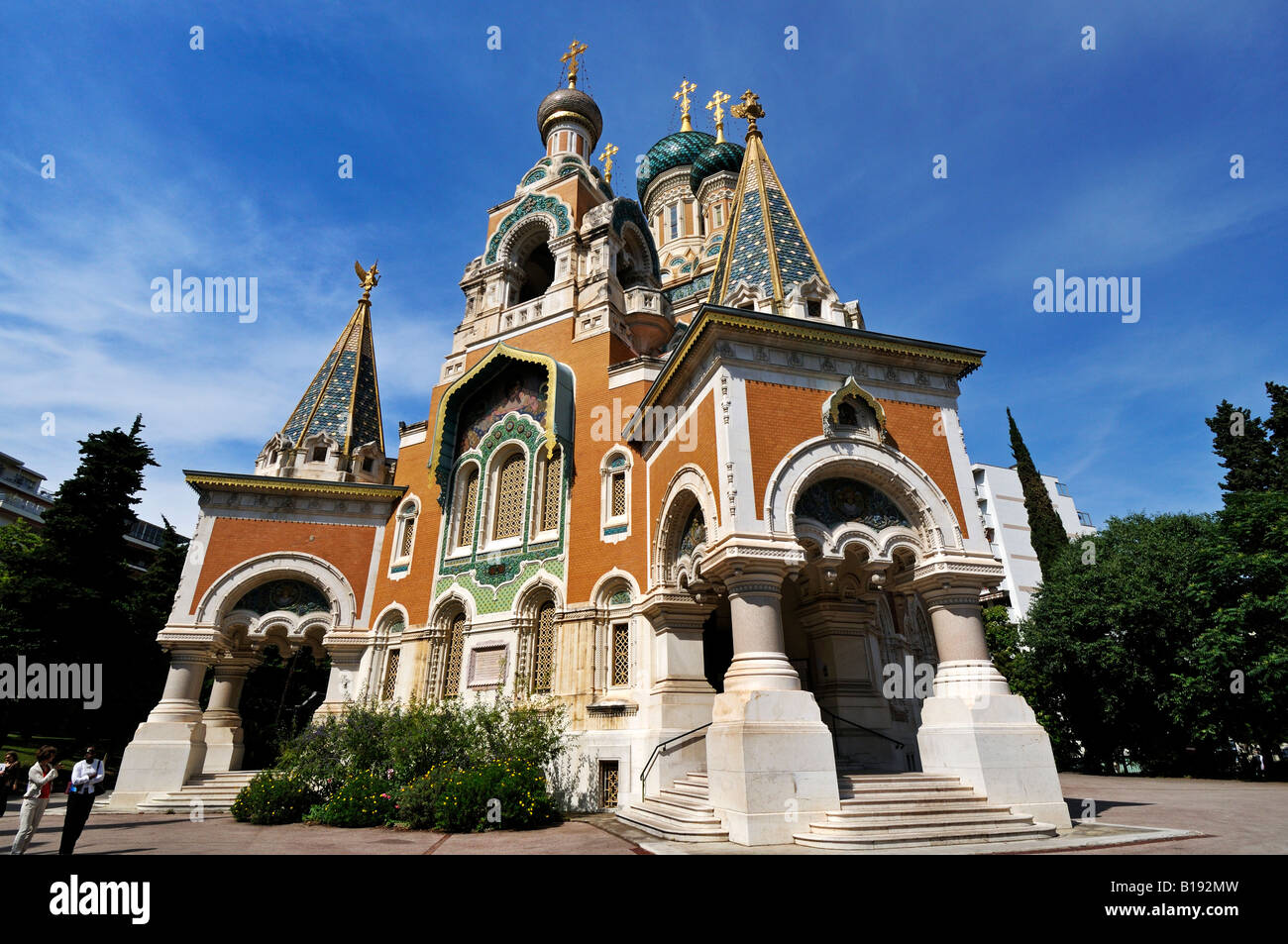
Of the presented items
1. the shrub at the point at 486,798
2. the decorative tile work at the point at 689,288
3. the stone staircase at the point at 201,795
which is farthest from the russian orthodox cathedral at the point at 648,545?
the decorative tile work at the point at 689,288

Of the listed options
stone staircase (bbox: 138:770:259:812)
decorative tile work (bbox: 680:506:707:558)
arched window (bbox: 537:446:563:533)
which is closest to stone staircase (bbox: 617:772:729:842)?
decorative tile work (bbox: 680:506:707:558)

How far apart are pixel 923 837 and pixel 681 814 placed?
3353 mm

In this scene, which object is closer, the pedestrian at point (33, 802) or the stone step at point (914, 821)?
the stone step at point (914, 821)

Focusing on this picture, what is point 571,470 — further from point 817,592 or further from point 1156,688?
point 1156,688

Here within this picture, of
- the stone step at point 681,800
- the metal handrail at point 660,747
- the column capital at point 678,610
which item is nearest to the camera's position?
the stone step at point 681,800

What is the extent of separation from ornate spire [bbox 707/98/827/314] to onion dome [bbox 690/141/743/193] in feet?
56.3

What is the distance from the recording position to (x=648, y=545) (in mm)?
14117

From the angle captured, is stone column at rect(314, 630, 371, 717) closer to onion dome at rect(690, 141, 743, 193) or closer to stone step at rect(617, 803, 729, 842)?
stone step at rect(617, 803, 729, 842)

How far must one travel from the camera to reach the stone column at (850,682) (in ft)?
43.0

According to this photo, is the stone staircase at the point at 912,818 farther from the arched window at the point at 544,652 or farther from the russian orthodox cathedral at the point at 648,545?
the arched window at the point at 544,652

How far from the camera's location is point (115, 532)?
2325 centimetres

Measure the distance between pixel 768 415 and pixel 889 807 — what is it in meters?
6.01

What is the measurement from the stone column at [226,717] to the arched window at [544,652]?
8897 mm
